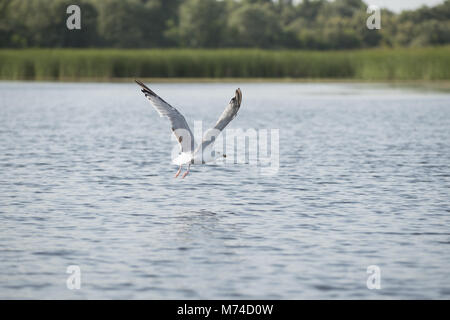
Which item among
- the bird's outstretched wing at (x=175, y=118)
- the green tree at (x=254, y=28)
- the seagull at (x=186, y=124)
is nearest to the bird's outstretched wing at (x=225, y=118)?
the seagull at (x=186, y=124)

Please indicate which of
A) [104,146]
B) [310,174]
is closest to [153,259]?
[310,174]

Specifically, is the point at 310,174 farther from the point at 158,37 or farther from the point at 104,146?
the point at 158,37

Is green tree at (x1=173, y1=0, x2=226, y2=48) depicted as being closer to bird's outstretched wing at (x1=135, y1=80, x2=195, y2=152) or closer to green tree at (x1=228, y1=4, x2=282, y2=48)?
green tree at (x1=228, y1=4, x2=282, y2=48)

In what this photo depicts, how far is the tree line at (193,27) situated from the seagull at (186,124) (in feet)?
247

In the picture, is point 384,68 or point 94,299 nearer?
point 94,299

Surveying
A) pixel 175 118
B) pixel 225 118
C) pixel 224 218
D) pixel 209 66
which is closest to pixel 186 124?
pixel 175 118

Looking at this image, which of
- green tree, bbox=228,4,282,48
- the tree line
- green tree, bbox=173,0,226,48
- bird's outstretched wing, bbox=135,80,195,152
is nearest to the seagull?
bird's outstretched wing, bbox=135,80,195,152

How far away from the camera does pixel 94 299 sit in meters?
9.15

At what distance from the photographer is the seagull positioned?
13.6m

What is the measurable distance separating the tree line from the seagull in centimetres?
7536

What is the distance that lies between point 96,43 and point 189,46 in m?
12.3

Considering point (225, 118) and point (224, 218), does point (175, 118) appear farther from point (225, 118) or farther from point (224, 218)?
point (224, 218)

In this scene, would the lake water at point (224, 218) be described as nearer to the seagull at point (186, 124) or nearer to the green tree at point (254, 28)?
the seagull at point (186, 124)

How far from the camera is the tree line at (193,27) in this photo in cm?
8838
